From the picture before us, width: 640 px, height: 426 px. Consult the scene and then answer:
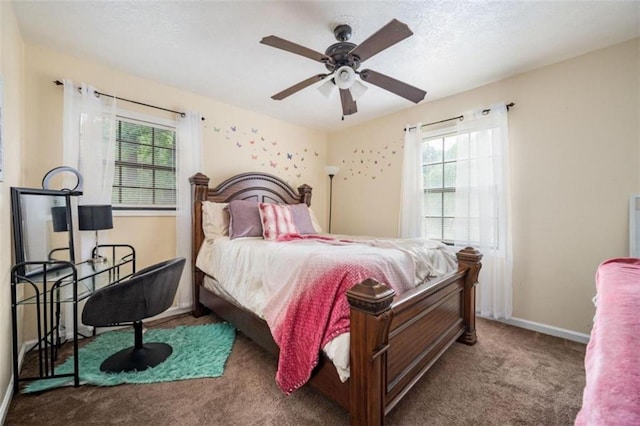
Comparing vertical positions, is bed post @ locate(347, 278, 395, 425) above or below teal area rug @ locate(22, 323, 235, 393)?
above

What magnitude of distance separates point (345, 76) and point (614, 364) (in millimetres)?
1850

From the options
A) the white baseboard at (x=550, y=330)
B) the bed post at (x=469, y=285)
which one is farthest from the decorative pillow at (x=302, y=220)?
the white baseboard at (x=550, y=330)

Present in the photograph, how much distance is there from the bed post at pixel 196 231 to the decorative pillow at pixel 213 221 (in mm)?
67

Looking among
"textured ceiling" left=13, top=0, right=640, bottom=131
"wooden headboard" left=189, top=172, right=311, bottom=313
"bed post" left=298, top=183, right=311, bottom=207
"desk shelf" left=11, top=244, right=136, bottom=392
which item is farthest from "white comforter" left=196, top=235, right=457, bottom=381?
"textured ceiling" left=13, top=0, right=640, bottom=131

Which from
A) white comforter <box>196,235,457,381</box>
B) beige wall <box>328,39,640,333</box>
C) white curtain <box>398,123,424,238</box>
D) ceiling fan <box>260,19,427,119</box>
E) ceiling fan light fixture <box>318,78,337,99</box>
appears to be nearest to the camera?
ceiling fan <box>260,19,427,119</box>

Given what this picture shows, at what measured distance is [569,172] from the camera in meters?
2.40

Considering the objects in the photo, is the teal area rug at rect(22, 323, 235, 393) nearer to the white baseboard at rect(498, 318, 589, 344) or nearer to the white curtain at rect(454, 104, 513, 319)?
the white curtain at rect(454, 104, 513, 319)

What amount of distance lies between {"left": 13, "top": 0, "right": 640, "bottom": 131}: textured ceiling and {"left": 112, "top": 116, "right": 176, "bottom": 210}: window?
56 cm

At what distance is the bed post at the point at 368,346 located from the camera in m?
1.17

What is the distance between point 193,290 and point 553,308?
11.8 feet

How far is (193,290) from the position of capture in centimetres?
292

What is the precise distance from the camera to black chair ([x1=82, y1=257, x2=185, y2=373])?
5.47 feet

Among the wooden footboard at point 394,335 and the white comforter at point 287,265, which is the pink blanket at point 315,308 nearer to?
the white comforter at point 287,265

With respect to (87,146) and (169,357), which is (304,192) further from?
(169,357)
